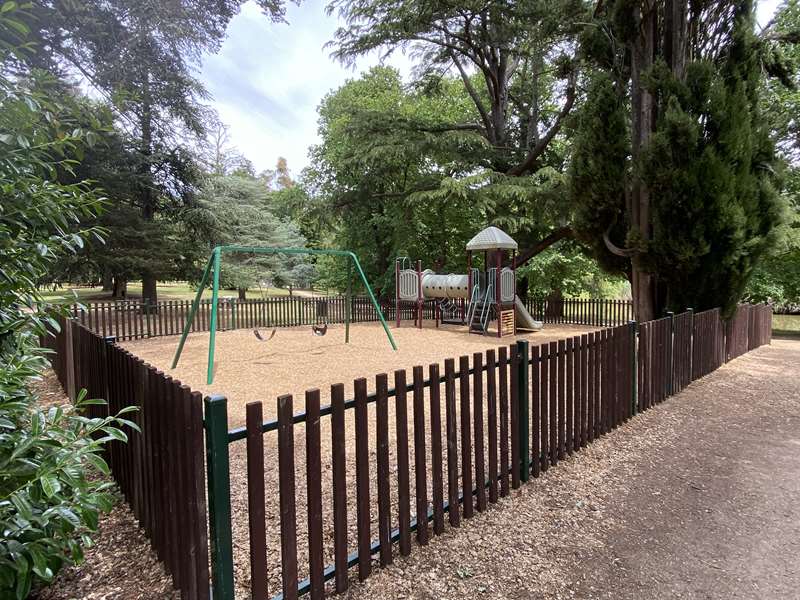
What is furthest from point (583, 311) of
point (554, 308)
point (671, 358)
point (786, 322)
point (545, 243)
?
point (671, 358)

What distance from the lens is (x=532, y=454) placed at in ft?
12.0

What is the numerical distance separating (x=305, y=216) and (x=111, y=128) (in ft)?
58.0

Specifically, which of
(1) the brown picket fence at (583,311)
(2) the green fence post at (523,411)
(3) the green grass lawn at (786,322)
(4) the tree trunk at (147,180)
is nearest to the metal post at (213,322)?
(2) the green fence post at (523,411)

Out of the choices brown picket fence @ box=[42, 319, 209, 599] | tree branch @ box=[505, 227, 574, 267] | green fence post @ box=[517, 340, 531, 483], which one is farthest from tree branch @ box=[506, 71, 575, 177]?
brown picket fence @ box=[42, 319, 209, 599]

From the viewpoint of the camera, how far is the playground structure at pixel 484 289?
1332 cm

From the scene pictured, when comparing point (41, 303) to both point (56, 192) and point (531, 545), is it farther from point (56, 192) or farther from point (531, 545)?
point (531, 545)

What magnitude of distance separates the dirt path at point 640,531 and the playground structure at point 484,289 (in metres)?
8.56

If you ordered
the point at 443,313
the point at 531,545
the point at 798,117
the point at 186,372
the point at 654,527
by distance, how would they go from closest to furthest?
the point at 531,545 → the point at 654,527 → the point at 186,372 → the point at 798,117 → the point at 443,313

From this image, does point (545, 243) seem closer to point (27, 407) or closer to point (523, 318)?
point (523, 318)

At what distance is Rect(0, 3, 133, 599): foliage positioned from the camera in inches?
57.7

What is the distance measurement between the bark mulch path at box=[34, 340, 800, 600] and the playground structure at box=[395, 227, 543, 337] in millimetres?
8815

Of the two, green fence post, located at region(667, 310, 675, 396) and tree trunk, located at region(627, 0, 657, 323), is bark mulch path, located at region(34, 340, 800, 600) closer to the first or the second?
green fence post, located at region(667, 310, 675, 396)

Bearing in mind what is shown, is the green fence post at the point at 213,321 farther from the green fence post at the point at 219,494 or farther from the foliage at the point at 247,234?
the foliage at the point at 247,234

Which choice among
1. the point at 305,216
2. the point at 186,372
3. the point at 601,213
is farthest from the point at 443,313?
the point at 186,372
